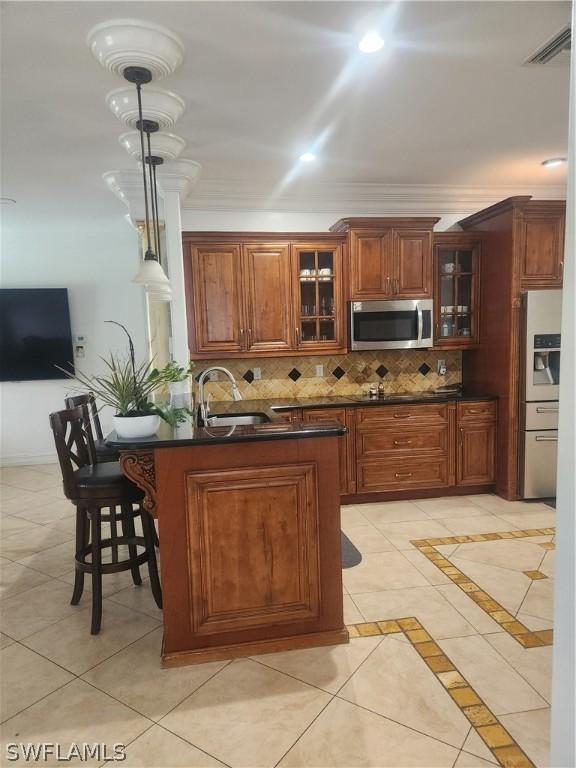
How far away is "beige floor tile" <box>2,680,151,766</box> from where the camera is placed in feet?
5.73

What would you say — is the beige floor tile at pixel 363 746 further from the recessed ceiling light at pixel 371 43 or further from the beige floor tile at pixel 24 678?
the recessed ceiling light at pixel 371 43

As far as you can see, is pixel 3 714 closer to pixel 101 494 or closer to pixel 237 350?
pixel 101 494

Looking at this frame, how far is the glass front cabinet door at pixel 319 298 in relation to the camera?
4238 mm

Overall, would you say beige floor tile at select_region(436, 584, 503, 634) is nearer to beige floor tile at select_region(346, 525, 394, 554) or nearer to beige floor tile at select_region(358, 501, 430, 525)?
beige floor tile at select_region(346, 525, 394, 554)

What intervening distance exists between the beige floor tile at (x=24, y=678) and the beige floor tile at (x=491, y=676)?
1.72m

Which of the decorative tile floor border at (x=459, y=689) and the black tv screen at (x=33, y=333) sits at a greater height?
the black tv screen at (x=33, y=333)

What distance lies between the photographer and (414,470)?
416 cm

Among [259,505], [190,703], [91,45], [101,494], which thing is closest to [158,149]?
[91,45]

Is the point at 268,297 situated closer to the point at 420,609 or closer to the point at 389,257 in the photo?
the point at 389,257

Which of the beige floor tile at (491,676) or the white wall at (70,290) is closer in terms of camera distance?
the beige floor tile at (491,676)

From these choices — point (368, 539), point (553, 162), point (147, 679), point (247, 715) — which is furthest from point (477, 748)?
Answer: point (553, 162)

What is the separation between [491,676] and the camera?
1991 mm

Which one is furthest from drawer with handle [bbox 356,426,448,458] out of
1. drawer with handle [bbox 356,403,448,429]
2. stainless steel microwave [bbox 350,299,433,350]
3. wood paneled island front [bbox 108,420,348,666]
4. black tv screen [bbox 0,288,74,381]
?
black tv screen [bbox 0,288,74,381]

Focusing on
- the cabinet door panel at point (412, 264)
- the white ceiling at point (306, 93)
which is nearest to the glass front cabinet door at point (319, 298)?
the cabinet door panel at point (412, 264)
